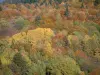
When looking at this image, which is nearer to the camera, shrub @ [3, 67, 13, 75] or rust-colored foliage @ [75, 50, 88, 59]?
shrub @ [3, 67, 13, 75]

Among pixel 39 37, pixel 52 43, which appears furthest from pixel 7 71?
pixel 39 37

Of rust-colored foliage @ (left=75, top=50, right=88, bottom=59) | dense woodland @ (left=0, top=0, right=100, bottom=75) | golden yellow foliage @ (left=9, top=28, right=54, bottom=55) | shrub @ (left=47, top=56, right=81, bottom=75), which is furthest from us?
golden yellow foliage @ (left=9, top=28, right=54, bottom=55)

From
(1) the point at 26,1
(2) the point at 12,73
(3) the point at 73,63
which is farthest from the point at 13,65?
(1) the point at 26,1

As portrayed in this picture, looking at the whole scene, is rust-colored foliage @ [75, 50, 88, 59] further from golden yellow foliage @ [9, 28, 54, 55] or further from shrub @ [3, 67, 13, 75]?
shrub @ [3, 67, 13, 75]

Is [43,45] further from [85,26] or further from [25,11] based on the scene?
[25,11]

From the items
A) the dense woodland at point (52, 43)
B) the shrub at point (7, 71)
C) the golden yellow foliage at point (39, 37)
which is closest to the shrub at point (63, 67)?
the dense woodland at point (52, 43)

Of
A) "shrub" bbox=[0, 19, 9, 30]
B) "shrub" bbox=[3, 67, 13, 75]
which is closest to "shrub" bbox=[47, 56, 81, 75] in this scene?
"shrub" bbox=[3, 67, 13, 75]

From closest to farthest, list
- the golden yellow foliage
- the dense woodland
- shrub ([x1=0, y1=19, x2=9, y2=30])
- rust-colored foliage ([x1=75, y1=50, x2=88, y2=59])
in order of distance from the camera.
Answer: the dense woodland → rust-colored foliage ([x1=75, y1=50, x2=88, y2=59]) → the golden yellow foliage → shrub ([x1=0, y1=19, x2=9, y2=30])

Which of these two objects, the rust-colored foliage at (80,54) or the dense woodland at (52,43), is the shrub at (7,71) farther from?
the rust-colored foliage at (80,54)

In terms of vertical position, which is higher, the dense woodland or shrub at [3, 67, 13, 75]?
shrub at [3, 67, 13, 75]

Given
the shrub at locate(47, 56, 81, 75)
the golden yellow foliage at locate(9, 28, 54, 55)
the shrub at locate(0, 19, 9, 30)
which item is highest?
the shrub at locate(47, 56, 81, 75)
